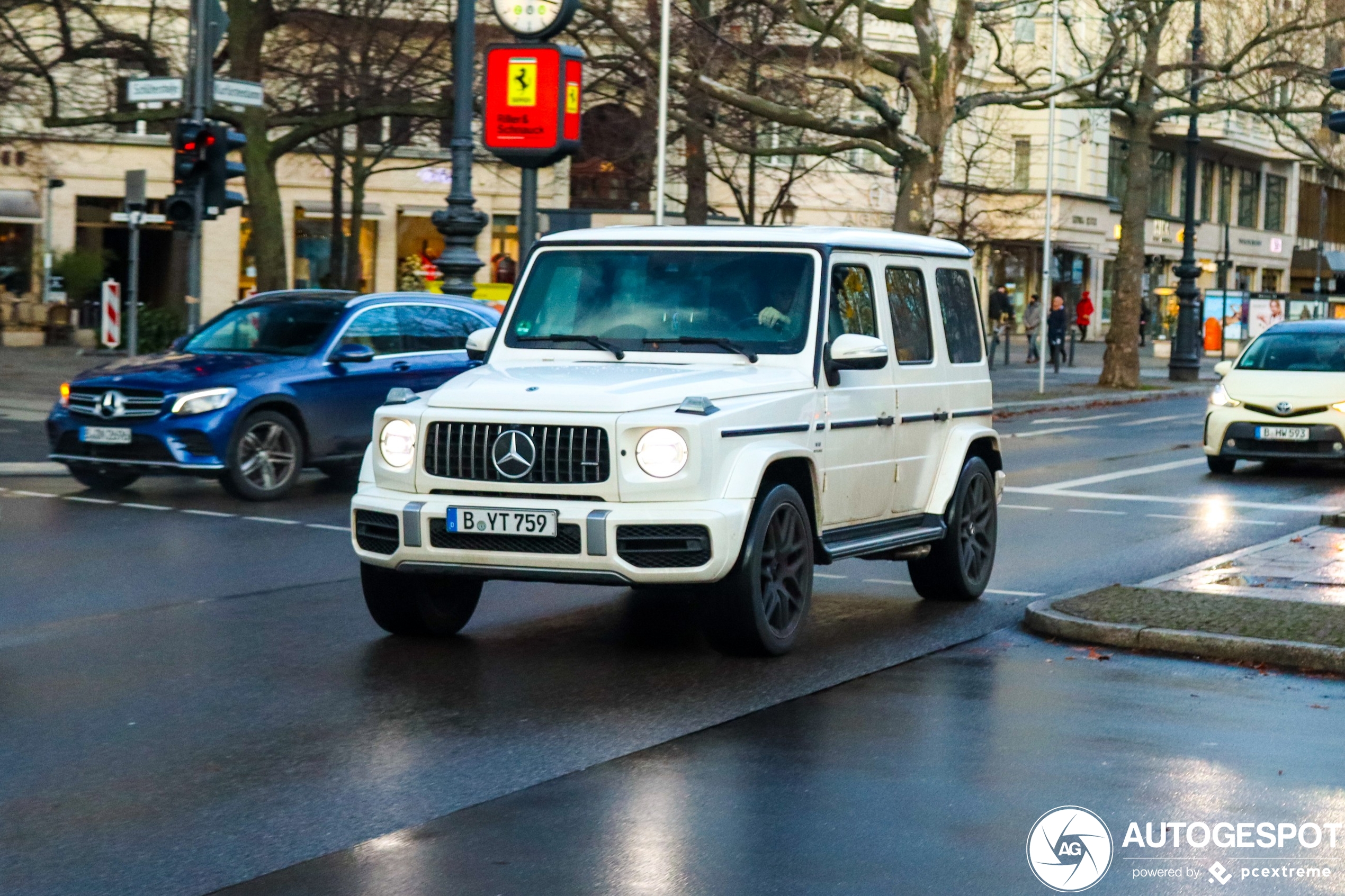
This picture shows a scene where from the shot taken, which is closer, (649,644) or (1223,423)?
(649,644)

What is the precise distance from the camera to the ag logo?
205 inches

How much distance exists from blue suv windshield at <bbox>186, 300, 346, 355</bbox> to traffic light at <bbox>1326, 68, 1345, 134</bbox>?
791 centimetres

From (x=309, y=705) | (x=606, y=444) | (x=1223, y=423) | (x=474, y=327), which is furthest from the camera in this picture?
(x=1223, y=423)

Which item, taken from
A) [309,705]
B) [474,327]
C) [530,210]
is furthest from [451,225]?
[309,705]

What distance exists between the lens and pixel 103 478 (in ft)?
52.4

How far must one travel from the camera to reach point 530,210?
827 inches

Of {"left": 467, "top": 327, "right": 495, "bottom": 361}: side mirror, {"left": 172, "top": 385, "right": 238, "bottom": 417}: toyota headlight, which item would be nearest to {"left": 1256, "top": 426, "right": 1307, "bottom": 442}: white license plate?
{"left": 172, "top": 385, "right": 238, "bottom": 417}: toyota headlight

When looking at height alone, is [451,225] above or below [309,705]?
above

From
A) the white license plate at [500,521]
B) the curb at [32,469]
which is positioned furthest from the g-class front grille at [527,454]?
the curb at [32,469]

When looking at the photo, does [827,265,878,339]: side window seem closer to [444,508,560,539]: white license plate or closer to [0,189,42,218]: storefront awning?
[444,508,560,539]: white license plate

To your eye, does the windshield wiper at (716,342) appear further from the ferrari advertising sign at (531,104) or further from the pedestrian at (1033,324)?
the pedestrian at (1033,324)

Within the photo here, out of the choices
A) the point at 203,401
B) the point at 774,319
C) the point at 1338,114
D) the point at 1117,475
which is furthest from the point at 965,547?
the point at 1117,475

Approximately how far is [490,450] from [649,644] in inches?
53.6

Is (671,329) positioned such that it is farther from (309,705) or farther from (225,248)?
(225,248)
